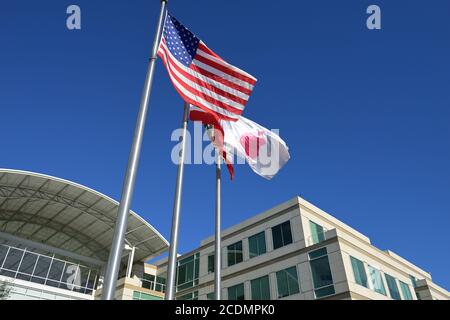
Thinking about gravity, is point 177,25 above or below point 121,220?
above

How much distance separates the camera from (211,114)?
10.9 meters

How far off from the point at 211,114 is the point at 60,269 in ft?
119

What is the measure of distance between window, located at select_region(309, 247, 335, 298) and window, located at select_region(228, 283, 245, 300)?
6.88 m

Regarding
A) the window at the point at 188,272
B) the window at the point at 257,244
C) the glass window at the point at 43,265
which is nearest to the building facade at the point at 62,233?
the glass window at the point at 43,265

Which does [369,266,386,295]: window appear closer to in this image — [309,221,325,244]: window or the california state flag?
[309,221,325,244]: window

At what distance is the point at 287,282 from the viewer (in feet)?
87.4

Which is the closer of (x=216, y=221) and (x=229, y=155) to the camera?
(x=216, y=221)

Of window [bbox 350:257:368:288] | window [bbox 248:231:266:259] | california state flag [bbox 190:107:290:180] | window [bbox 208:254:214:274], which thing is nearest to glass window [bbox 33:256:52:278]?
window [bbox 208:254:214:274]

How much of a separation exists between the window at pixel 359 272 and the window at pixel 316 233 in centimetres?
252

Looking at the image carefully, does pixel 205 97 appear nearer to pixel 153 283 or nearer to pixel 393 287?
pixel 393 287

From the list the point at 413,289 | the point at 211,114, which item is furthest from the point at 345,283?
the point at 211,114

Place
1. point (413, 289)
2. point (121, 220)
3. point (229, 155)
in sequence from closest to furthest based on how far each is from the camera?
point (121, 220) < point (229, 155) < point (413, 289)
